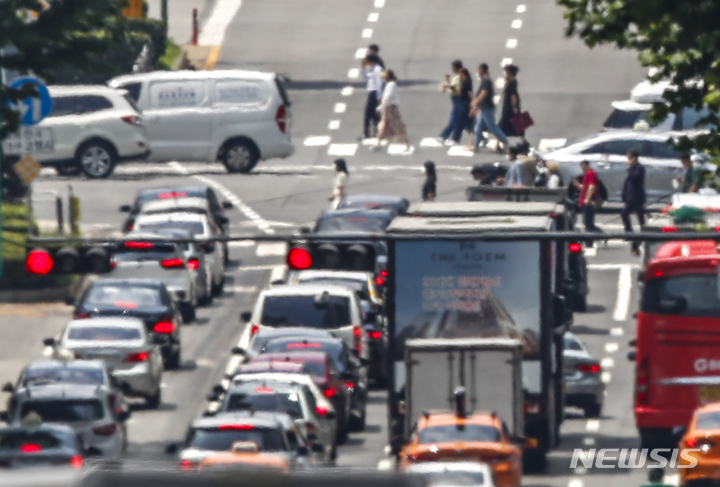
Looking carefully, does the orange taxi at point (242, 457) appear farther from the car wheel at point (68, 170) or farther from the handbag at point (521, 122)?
the car wheel at point (68, 170)

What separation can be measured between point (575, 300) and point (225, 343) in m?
6.06

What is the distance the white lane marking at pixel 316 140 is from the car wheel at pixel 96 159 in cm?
605

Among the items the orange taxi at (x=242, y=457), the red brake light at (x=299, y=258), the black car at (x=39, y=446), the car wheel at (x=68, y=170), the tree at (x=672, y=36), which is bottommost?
the black car at (x=39, y=446)

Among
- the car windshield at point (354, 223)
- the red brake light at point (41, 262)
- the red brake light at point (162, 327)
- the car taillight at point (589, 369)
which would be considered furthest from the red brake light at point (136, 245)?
the car taillight at point (589, 369)

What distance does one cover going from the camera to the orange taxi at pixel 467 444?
839 inches

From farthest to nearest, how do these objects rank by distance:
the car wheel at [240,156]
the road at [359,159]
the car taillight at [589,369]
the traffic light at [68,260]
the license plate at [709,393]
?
the car wheel at [240,156] < the road at [359,159] < the car taillight at [589,369] < the license plate at [709,393] < the traffic light at [68,260]

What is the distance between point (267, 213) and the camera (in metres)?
38.8

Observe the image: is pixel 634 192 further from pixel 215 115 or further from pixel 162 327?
pixel 162 327

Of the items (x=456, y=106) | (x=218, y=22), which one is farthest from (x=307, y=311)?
(x=218, y=22)

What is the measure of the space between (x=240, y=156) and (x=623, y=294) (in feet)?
33.3

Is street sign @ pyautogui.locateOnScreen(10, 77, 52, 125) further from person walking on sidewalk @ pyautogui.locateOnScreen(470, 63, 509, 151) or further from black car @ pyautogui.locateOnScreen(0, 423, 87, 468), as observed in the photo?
person walking on sidewalk @ pyautogui.locateOnScreen(470, 63, 509, 151)

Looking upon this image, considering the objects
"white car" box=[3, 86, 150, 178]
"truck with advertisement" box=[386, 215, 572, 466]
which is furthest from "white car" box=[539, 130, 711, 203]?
"truck with advertisement" box=[386, 215, 572, 466]

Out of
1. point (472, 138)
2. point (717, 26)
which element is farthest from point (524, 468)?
point (472, 138)

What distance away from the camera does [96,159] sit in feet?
135
